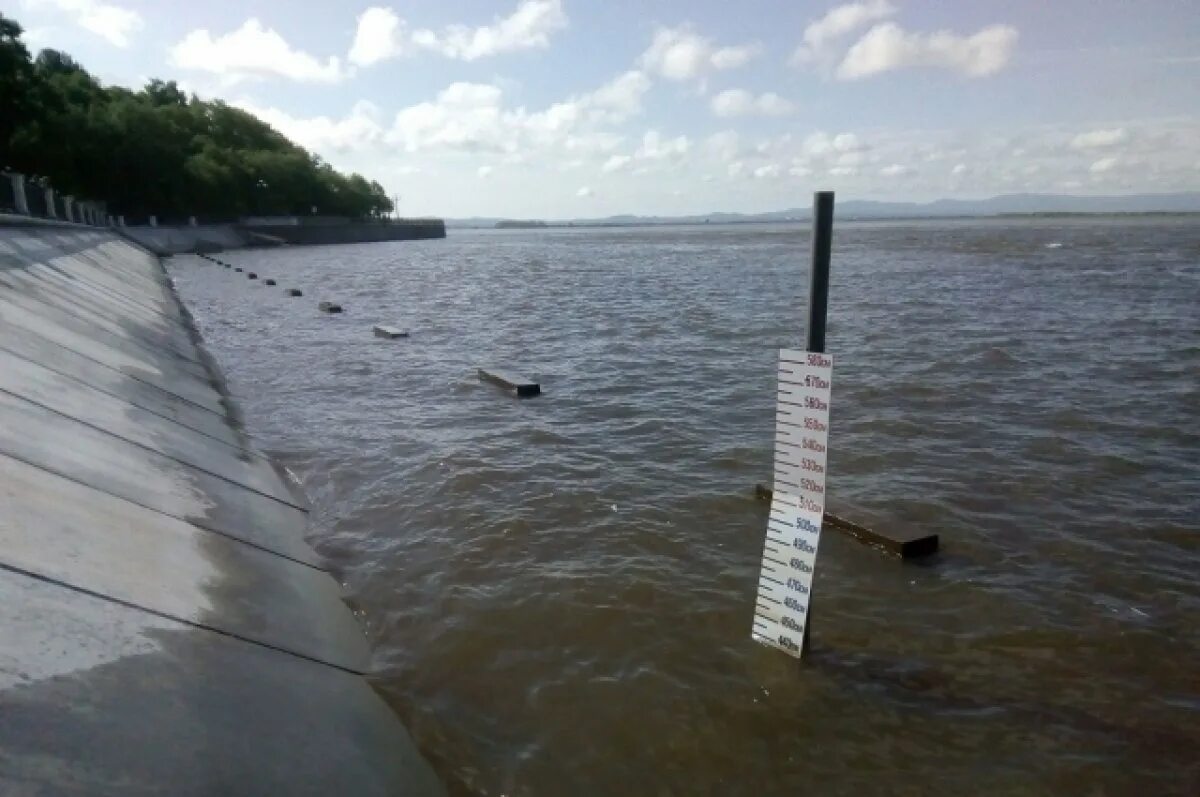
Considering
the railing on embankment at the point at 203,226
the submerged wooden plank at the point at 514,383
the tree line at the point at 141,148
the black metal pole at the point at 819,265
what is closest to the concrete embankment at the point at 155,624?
the black metal pole at the point at 819,265

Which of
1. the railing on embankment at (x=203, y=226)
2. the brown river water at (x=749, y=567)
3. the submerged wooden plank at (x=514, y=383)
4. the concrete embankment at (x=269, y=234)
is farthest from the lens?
the concrete embankment at (x=269, y=234)

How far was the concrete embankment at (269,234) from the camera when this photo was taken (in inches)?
3034

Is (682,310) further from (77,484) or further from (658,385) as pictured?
(77,484)

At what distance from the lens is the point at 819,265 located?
202 inches

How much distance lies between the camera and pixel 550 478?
10195mm

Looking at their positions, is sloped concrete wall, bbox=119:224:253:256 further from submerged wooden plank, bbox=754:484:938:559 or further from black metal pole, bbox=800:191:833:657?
black metal pole, bbox=800:191:833:657

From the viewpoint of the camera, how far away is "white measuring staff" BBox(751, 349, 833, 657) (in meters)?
5.08

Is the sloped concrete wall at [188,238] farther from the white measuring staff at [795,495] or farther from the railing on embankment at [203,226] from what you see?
the white measuring staff at [795,495]

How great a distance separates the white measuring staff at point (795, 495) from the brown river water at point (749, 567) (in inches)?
13.8

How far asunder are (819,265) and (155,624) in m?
4.50

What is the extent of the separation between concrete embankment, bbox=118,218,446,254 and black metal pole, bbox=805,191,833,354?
6917cm

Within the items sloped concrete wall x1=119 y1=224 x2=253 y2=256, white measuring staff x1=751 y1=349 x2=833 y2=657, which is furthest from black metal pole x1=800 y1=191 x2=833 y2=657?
sloped concrete wall x1=119 y1=224 x2=253 y2=256

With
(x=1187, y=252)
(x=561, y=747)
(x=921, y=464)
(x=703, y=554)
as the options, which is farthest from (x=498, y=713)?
(x=1187, y=252)

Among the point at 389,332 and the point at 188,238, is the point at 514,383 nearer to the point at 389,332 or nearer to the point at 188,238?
the point at 389,332
